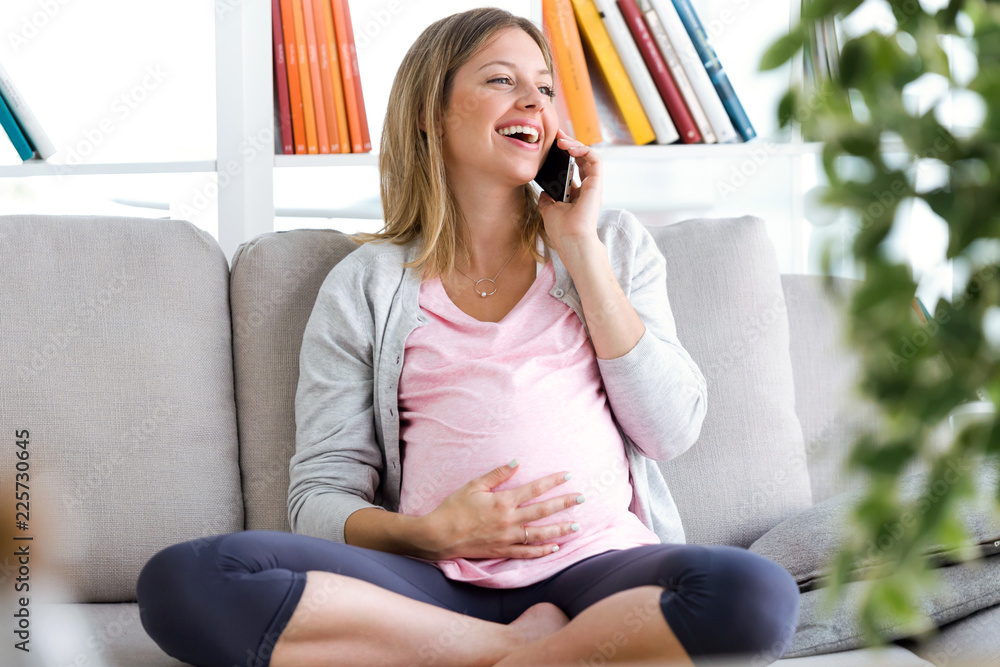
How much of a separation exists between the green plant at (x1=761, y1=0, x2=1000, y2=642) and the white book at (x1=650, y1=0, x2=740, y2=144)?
1.64m

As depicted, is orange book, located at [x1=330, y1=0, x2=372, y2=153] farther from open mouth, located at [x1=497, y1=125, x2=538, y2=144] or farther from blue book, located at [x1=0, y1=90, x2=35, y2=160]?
blue book, located at [x1=0, y1=90, x2=35, y2=160]

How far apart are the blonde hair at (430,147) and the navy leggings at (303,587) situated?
550 mm

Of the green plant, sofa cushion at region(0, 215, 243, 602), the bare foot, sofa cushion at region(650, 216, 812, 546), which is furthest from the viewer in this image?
sofa cushion at region(650, 216, 812, 546)

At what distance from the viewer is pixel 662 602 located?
94cm

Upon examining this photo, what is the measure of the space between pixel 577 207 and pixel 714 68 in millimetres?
691

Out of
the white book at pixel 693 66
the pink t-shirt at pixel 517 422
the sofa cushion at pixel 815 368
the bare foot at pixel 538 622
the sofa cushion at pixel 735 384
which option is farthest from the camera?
the white book at pixel 693 66

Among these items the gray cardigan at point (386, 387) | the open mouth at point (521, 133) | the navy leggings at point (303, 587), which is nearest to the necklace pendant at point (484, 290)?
the gray cardigan at point (386, 387)

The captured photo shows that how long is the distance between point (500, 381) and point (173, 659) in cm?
58

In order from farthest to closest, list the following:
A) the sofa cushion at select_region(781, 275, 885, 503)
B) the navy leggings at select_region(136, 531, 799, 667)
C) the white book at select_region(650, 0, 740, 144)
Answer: the white book at select_region(650, 0, 740, 144) < the sofa cushion at select_region(781, 275, 885, 503) < the navy leggings at select_region(136, 531, 799, 667)

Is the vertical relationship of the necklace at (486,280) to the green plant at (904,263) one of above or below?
below

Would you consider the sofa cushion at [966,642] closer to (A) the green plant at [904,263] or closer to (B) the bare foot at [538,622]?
(B) the bare foot at [538,622]

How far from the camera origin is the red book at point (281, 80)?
184 centimetres

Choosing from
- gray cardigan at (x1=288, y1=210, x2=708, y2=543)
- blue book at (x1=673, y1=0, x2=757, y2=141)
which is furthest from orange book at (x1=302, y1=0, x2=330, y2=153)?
blue book at (x1=673, y1=0, x2=757, y2=141)

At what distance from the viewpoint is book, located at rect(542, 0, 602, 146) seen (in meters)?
1.84
